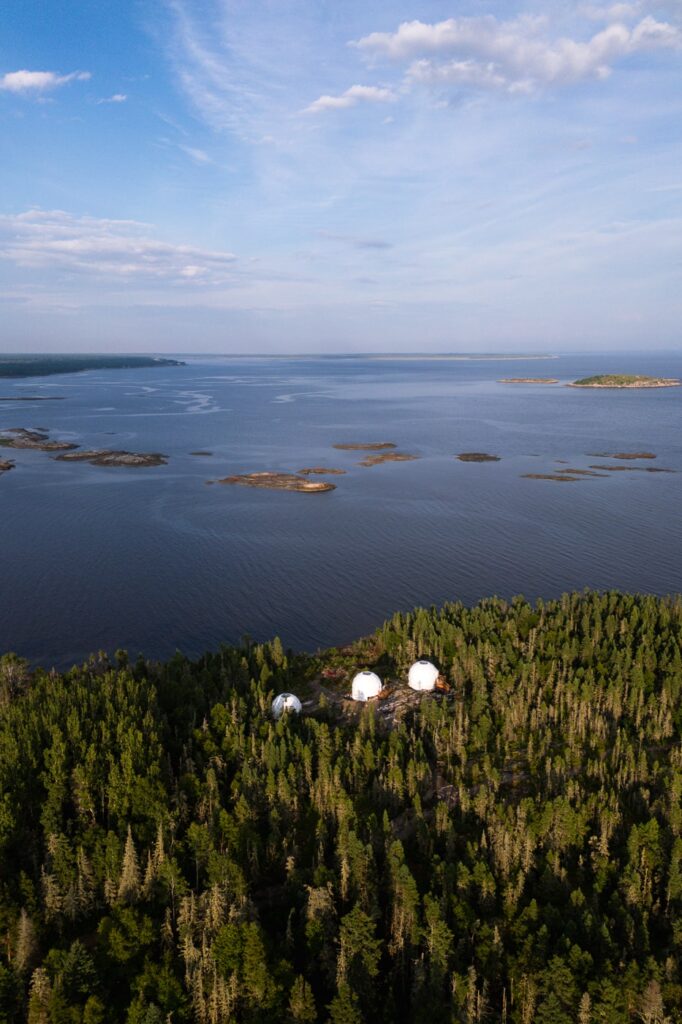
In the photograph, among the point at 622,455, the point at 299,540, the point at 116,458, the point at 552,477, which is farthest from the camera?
the point at 622,455

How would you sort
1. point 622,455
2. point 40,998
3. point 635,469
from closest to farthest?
1. point 40,998
2. point 635,469
3. point 622,455

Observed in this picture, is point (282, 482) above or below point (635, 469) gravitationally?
below

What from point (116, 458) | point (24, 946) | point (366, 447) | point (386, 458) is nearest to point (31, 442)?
point (116, 458)

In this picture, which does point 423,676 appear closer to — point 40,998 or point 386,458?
point 40,998

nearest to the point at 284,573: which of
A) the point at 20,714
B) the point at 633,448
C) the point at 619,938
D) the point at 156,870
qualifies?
the point at 20,714

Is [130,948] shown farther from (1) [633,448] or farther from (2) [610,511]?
(1) [633,448]

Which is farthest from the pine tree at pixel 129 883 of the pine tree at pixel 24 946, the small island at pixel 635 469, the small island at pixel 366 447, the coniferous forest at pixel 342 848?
the small island at pixel 366 447

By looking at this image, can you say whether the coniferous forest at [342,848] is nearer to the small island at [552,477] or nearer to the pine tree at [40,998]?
the pine tree at [40,998]
